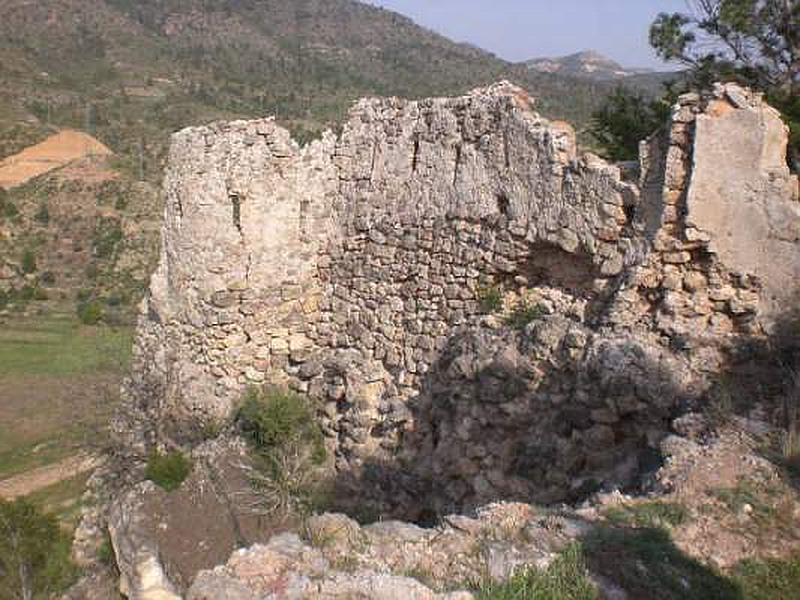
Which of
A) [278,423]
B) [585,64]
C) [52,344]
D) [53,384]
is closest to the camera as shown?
[278,423]

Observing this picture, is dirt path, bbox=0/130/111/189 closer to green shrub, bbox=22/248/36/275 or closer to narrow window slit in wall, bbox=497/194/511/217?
green shrub, bbox=22/248/36/275

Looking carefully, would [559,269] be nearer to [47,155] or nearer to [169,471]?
[169,471]

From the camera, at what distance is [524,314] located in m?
5.58

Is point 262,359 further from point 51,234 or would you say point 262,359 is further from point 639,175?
point 51,234

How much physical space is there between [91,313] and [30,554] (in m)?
19.0

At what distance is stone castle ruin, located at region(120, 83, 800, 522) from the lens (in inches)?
183

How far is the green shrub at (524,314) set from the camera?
18.2 feet

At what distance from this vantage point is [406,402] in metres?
6.25

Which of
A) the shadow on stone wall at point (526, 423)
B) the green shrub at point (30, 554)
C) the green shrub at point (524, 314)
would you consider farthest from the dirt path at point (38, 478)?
the green shrub at point (524, 314)

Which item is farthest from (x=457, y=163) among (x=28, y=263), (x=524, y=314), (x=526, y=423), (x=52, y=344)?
(x=28, y=263)

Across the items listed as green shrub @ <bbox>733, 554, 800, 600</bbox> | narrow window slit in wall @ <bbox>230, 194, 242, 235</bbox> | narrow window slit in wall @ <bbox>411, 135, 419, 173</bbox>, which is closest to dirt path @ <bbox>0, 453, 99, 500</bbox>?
narrow window slit in wall @ <bbox>230, 194, 242, 235</bbox>

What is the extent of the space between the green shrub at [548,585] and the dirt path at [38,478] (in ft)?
38.5

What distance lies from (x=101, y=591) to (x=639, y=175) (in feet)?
17.6

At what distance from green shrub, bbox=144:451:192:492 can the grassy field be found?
6.61ft
